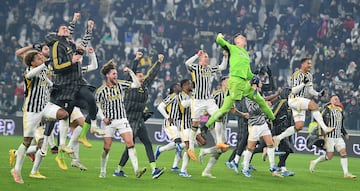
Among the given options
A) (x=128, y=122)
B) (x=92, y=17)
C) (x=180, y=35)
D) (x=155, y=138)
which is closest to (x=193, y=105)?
(x=128, y=122)

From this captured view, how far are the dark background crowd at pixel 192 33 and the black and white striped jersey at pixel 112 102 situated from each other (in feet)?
54.4

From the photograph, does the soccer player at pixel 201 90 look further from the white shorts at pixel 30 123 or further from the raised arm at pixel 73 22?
the white shorts at pixel 30 123

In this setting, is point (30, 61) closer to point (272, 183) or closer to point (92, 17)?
point (272, 183)

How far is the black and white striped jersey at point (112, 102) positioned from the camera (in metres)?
17.9

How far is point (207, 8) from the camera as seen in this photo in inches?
1603

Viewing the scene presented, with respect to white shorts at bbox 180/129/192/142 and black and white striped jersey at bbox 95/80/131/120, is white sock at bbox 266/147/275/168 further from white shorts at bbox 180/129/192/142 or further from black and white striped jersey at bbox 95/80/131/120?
black and white striped jersey at bbox 95/80/131/120

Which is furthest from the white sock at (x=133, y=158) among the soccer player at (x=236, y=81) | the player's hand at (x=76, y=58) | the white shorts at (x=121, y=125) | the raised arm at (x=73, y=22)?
the raised arm at (x=73, y=22)

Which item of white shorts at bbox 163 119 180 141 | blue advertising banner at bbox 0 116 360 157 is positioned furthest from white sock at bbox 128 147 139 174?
blue advertising banner at bbox 0 116 360 157

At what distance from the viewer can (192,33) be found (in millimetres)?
39750

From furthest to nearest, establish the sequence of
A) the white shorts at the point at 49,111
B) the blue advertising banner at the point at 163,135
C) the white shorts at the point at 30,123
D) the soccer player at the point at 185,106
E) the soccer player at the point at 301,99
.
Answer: the blue advertising banner at the point at 163,135 < the soccer player at the point at 301,99 < the soccer player at the point at 185,106 < the white shorts at the point at 49,111 < the white shorts at the point at 30,123

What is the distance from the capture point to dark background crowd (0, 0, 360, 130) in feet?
117

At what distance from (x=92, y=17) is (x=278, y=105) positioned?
20899mm

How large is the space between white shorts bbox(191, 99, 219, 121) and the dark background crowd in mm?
13506

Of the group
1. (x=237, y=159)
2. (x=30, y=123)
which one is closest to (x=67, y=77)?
(x=30, y=123)
